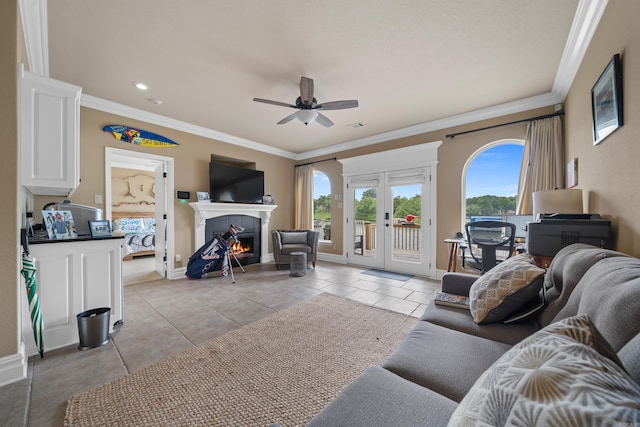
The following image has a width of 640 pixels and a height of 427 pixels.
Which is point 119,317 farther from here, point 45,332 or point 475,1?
point 475,1

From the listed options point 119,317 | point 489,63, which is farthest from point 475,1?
point 119,317

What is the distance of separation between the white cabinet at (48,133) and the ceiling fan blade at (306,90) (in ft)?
6.80

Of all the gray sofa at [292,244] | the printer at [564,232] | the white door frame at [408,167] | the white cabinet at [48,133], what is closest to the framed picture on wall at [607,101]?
the printer at [564,232]

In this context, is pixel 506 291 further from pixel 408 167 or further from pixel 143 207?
pixel 143 207

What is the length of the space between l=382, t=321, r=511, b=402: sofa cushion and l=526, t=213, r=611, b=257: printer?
3.96 feet

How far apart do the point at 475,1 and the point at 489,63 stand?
3.15 feet

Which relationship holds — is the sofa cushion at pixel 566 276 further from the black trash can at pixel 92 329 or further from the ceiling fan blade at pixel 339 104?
the black trash can at pixel 92 329

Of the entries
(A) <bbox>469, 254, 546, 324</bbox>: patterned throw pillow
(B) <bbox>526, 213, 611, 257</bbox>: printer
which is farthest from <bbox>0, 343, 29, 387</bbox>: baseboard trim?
(B) <bbox>526, 213, 611, 257</bbox>: printer

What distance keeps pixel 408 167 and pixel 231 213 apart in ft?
11.9

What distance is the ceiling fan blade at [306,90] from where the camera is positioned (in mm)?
2743

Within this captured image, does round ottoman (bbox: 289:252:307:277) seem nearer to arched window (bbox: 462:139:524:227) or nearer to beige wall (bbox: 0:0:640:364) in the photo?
beige wall (bbox: 0:0:640:364)

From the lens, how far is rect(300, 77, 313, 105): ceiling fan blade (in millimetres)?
2743

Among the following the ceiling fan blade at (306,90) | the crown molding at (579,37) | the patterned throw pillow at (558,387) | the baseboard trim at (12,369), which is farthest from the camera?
the ceiling fan blade at (306,90)

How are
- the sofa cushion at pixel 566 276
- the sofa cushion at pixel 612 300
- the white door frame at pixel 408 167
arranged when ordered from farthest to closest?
the white door frame at pixel 408 167 < the sofa cushion at pixel 566 276 < the sofa cushion at pixel 612 300
